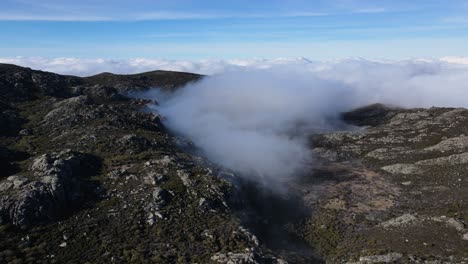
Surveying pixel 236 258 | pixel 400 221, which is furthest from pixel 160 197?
pixel 400 221

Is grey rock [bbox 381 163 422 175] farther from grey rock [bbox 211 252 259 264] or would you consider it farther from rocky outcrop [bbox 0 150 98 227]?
rocky outcrop [bbox 0 150 98 227]

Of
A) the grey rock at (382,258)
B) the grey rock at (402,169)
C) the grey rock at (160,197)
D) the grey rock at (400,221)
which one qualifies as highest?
the grey rock at (160,197)

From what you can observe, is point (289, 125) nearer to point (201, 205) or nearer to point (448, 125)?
point (448, 125)

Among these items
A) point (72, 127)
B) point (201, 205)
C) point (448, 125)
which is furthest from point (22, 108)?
point (448, 125)

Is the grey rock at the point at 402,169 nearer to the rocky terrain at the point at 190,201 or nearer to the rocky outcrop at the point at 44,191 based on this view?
the rocky terrain at the point at 190,201

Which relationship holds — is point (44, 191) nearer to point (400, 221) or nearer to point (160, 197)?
point (160, 197)

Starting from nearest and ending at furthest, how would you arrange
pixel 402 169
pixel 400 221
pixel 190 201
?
1. pixel 190 201
2. pixel 400 221
3. pixel 402 169

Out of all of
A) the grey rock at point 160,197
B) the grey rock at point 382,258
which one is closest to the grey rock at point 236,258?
the grey rock at point 382,258

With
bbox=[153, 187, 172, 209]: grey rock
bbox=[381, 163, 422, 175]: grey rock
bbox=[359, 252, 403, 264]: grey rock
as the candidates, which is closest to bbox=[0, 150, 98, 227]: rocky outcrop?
bbox=[153, 187, 172, 209]: grey rock
